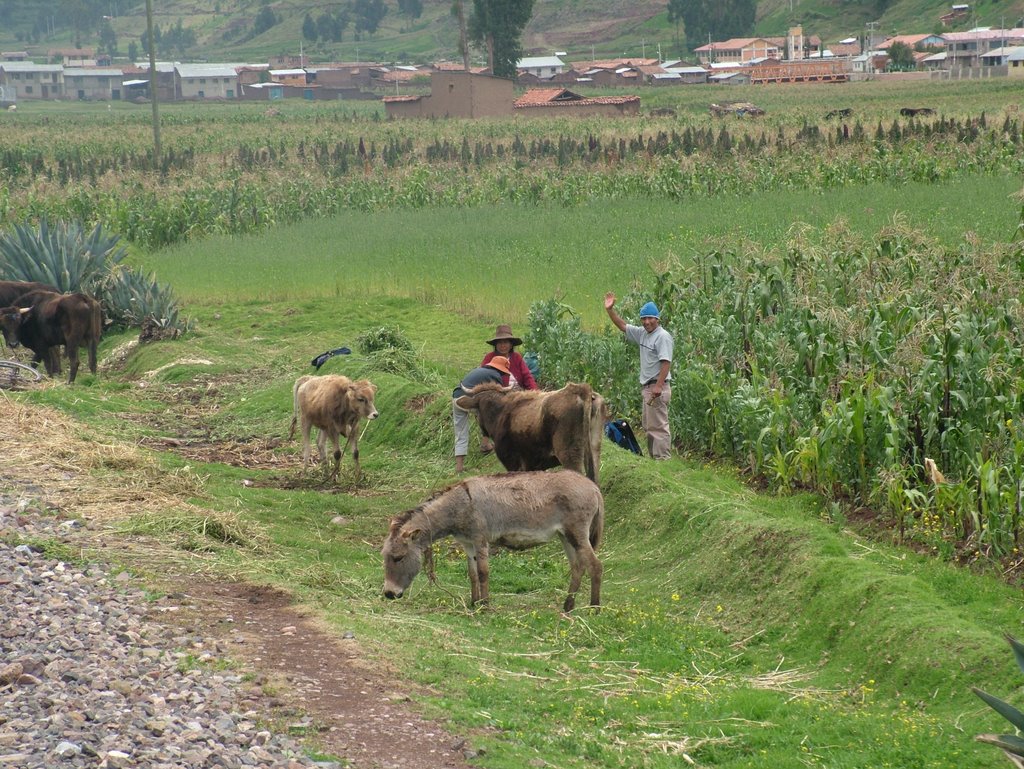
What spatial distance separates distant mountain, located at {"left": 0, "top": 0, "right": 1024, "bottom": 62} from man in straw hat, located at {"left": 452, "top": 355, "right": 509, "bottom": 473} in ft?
416

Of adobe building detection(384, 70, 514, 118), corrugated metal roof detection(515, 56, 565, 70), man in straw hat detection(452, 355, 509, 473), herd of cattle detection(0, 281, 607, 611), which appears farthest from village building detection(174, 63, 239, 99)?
man in straw hat detection(452, 355, 509, 473)

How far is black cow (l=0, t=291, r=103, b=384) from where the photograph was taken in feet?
69.7

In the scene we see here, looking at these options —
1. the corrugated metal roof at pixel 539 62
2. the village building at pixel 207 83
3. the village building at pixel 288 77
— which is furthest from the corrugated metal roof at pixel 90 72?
the corrugated metal roof at pixel 539 62

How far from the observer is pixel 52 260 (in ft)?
82.9

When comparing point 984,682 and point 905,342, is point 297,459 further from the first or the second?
point 984,682

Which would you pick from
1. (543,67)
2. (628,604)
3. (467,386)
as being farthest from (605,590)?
(543,67)

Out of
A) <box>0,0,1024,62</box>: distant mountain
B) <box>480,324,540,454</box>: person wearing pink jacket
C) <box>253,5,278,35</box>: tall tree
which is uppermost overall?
<box>253,5,278,35</box>: tall tree


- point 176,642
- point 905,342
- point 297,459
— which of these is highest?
point 905,342

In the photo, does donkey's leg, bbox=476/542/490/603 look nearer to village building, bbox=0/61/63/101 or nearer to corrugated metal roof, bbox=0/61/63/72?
corrugated metal roof, bbox=0/61/63/72

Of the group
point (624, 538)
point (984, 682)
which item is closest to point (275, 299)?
point (624, 538)

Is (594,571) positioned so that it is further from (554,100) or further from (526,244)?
(554,100)

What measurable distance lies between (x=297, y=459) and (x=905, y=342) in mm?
8023

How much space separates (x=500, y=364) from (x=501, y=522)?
3.63 m

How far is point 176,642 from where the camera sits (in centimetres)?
839
